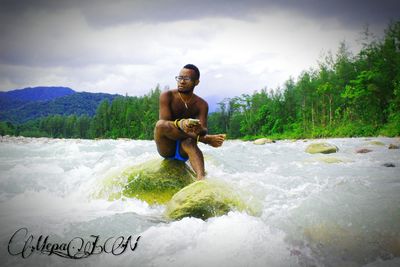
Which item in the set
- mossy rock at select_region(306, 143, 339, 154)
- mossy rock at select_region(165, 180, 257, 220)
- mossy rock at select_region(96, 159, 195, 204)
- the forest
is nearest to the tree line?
the forest

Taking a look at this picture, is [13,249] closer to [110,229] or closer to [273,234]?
[110,229]

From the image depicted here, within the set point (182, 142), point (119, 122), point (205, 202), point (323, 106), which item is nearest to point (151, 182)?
point (182, 142)

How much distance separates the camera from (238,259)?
1.90 meters

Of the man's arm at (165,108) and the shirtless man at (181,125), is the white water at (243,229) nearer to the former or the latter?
the shirtless man at (181,125)

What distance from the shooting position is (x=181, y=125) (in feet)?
10.7

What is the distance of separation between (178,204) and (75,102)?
188662 mm

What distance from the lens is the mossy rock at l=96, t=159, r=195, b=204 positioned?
12.1 feet

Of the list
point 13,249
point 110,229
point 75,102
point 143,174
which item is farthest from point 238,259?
point 75,102

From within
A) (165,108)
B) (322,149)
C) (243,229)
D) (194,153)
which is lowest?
(322,149)
